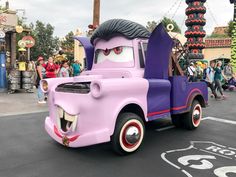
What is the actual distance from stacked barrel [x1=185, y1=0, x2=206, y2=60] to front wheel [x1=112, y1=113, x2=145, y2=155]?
57.7 feet

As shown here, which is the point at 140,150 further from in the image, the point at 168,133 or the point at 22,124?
the point at 22,124

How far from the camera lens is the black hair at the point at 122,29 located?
4.75 m

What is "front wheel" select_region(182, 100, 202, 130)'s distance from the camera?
5656 millimetres

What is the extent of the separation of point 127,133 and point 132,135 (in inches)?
4.1

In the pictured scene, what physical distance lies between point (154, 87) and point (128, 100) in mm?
681

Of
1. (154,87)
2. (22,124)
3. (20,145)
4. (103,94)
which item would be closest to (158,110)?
(154,87)

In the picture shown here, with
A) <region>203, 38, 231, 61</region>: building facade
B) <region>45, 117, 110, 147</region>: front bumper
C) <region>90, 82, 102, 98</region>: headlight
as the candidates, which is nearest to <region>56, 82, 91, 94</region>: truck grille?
<region>90, 82, 102, 98</region>: headlight

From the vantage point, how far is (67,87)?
14.0 ft

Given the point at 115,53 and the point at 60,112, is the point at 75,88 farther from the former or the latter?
the point at 115,53

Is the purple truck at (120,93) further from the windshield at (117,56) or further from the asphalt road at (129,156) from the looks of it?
the asphalt road at (129,156)

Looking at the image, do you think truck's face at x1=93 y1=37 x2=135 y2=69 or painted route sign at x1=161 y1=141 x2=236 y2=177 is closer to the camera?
painted route sign at x1=161 y1=141 x2=236 y2=177

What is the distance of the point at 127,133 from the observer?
13.3 feet

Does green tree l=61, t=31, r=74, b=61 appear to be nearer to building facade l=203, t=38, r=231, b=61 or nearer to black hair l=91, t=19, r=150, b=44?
building facade l=203, t=38, r=231, b=61

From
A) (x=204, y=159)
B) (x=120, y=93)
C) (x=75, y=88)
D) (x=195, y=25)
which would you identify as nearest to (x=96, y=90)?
(x=120, y=93)
